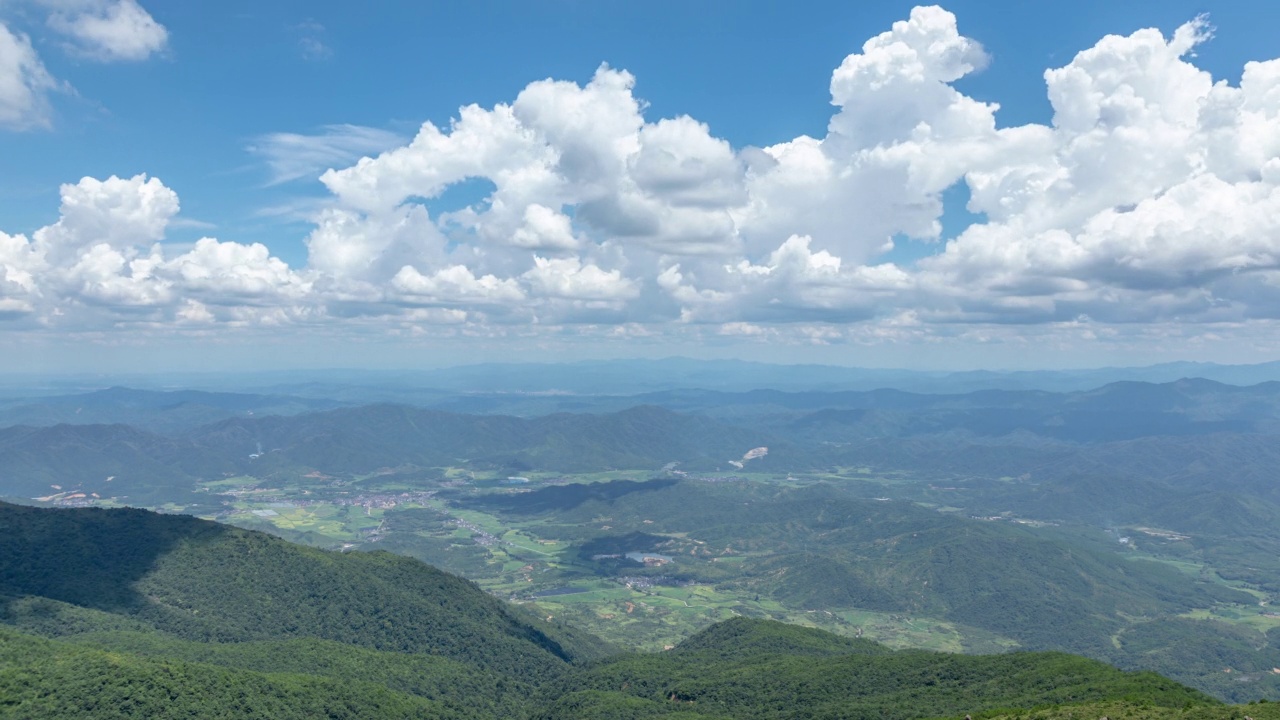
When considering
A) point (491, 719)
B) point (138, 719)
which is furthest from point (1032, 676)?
point (138, 719)

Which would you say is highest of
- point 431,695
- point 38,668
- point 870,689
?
point 38,668

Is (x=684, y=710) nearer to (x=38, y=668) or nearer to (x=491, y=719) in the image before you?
(x=491, y=719)

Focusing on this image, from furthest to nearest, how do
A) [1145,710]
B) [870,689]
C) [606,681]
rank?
[606,681], [870,689], [1145,710]

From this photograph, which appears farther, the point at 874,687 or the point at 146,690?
the point at 874,687

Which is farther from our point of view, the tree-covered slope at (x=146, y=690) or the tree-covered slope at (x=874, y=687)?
the tree-covered slope at (x=874, y=687)

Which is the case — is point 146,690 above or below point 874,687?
above

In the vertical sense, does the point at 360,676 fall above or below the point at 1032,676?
below

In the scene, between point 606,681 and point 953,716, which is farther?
point 606,681

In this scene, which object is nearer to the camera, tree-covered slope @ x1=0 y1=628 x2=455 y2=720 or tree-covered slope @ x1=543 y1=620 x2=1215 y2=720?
tree-covered slope @ x1=0 y1=628 x2=455 y2=720

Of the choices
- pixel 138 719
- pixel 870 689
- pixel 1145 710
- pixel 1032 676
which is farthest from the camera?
pixel 870 689
